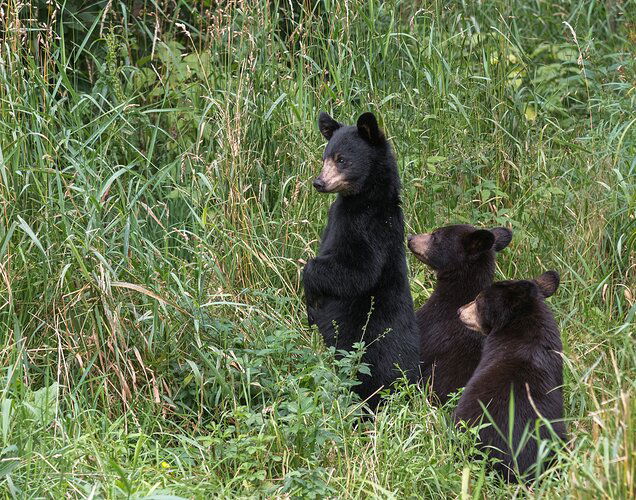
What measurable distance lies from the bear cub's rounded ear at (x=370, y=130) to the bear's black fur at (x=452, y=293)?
2.01 ft

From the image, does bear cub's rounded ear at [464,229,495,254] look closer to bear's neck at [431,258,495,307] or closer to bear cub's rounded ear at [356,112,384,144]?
bear's neck at [431,258,495,307]

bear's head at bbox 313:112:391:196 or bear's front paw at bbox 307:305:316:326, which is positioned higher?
bear's head at bbox 313:112:391:196

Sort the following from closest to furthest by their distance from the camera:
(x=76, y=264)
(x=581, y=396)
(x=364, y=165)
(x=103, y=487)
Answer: (x=103, y=487) < (x=581, y=396) < (x=76, y=264) < (x=364, y=165)

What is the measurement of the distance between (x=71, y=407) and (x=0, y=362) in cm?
41

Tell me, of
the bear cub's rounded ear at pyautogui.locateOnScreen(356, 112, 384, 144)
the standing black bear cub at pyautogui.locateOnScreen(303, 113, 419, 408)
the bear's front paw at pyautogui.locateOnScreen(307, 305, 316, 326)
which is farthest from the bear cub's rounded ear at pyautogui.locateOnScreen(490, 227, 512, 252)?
the bear's front paw at pyautogui.locateOnScreen(307, 305, 316, 326)

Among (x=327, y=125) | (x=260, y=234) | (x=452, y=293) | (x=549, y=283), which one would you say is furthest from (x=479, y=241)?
(x=260, y=234)

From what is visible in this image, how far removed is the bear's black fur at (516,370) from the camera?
474cm

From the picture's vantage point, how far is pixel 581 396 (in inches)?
203

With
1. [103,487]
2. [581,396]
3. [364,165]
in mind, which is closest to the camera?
[103,487]

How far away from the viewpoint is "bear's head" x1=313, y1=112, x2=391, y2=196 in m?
6.07

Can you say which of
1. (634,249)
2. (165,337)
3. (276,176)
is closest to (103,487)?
(165,337)

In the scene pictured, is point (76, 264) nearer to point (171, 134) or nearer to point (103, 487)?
point (103, 487)

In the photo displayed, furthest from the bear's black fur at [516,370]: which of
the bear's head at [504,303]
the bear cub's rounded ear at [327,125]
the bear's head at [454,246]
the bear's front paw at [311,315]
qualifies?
the bear cub's rounded ear at [327,125]

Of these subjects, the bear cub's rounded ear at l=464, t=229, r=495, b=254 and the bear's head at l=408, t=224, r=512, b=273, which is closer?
the bear cub's rounded ear at l=464, t=229, r=495, b=254
